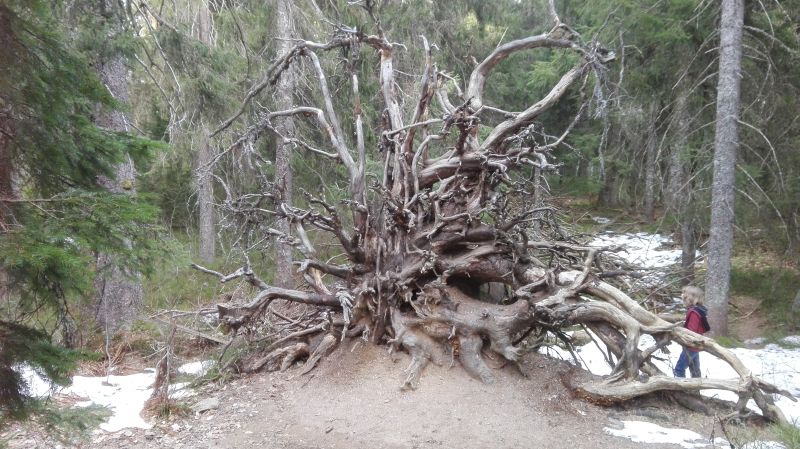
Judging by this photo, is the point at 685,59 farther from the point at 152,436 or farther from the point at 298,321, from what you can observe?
the point at 152,436

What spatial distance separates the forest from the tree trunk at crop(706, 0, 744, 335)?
3 centimetres

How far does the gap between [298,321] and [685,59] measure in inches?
351

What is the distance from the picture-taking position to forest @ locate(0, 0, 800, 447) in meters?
3.46

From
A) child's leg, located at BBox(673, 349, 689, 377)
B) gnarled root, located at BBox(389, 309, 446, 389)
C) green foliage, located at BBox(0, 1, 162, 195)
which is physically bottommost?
child's leg, located at BBox(673, 349, 689, 377)

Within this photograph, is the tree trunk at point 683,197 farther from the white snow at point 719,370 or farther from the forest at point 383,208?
the white snow at point 719,370

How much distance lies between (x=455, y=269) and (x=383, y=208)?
1206 millimetres

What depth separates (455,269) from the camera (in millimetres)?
7406

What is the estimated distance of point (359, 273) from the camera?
25.2 ft

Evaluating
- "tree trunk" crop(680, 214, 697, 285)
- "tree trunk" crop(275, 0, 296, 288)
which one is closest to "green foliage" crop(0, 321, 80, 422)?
"tree trunk" crop(275, 0, 296, 288)

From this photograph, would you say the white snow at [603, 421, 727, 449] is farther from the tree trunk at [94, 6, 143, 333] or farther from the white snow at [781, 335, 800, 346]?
the tree trunk at [94, 6, 143, 333]

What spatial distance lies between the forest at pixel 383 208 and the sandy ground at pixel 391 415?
0.20 m

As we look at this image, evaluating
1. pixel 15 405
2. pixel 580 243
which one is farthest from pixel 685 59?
pixel 15 405

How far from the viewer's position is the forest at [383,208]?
3.46m

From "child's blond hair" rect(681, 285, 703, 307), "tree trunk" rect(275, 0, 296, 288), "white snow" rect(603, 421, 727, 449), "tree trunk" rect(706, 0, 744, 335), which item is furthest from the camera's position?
"tree trunk" rect(275, 0, 296, 288)
